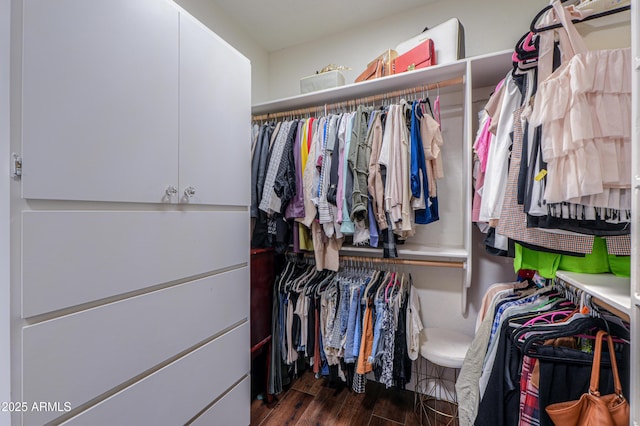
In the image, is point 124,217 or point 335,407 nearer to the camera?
point 124,217

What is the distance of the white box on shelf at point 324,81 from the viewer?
1858 mm

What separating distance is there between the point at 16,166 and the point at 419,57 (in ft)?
5.91

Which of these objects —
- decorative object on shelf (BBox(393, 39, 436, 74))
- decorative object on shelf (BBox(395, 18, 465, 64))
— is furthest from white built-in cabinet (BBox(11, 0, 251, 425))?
decorative object on shelf (BBox(395, 18, 465, 64))

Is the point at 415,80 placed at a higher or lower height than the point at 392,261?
higher

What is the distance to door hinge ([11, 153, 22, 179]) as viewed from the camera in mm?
704

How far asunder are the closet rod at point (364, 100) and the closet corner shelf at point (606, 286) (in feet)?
3.95

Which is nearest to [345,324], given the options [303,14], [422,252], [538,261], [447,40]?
[422,252]

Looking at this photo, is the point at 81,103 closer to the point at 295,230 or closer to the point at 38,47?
the point at 38,47

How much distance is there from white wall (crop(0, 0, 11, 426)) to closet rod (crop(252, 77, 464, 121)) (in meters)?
1.50

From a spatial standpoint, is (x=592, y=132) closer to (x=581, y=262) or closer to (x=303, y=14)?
(x=581, y=262)

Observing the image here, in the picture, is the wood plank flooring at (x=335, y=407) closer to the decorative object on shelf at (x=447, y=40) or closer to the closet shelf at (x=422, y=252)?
the closet shelf at (x=422, y=252)

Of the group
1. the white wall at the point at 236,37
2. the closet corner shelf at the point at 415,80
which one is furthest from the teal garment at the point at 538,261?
the white wall at the point at 236,37

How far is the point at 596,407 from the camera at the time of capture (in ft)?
2.31

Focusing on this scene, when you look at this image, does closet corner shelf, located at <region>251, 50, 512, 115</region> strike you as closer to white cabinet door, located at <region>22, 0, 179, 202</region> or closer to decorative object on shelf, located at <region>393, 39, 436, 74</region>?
decorative object on shelf, located at <region>393, 39, 436, 74</region>
